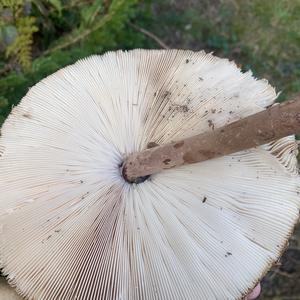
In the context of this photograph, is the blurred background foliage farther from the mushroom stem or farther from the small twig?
the mushroom stem

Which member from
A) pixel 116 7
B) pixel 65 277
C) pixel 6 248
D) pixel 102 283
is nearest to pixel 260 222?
pixel 102 283

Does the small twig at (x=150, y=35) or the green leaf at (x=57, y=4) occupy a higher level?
the green leaf at (x=57, y=4)

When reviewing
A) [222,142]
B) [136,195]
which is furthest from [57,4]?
[222,142]

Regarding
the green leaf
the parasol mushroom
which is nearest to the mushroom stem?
Answer: the parasol mushroom

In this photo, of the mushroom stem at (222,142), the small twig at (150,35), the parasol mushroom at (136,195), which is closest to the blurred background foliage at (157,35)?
the small twig at (150,35)

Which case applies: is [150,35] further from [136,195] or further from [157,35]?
[136,195]

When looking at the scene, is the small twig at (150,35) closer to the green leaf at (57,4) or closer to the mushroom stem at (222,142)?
the green leaf at (57,4)

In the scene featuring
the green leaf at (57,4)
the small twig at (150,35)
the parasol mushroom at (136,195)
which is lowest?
the parasol mushroom at (136,195)
